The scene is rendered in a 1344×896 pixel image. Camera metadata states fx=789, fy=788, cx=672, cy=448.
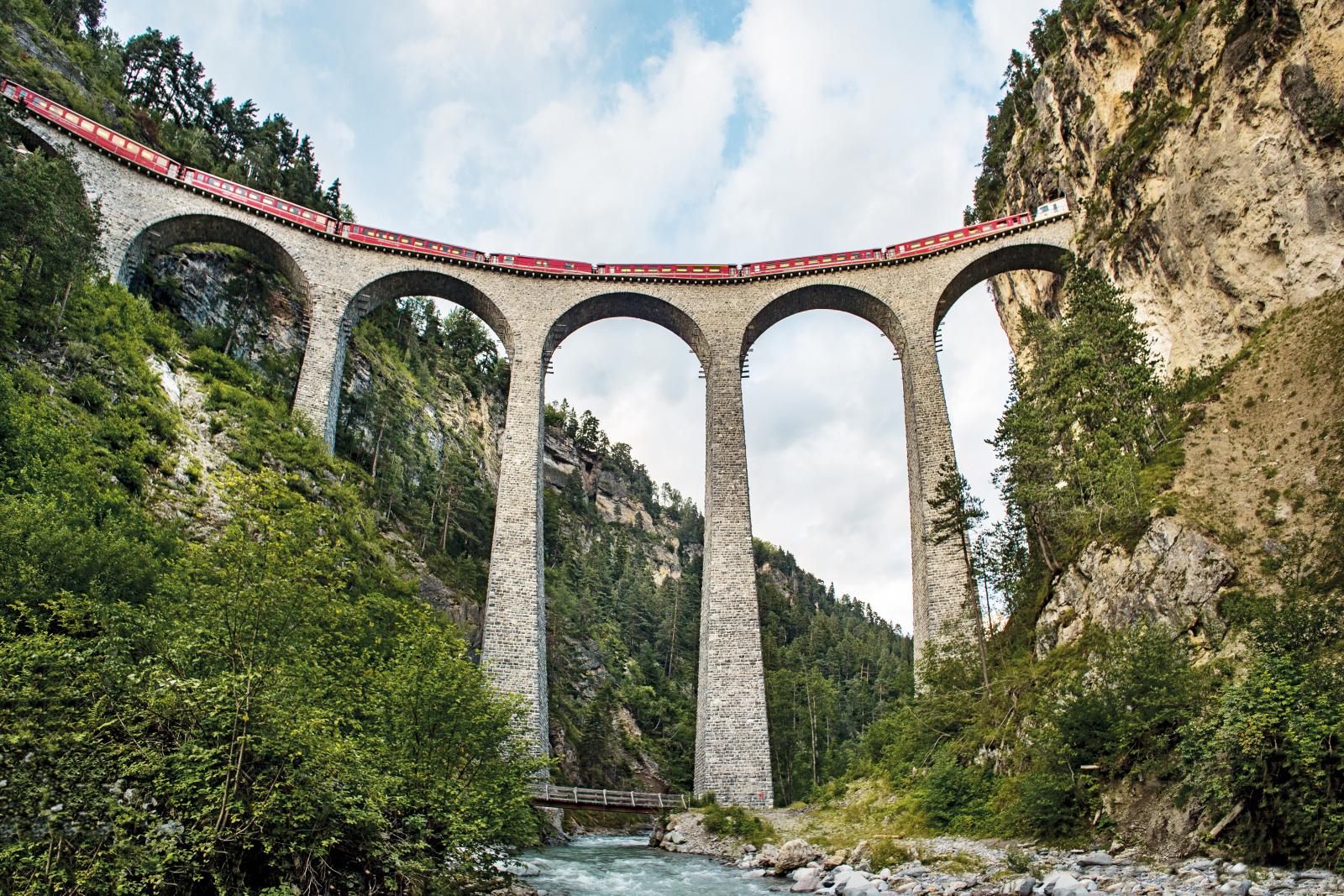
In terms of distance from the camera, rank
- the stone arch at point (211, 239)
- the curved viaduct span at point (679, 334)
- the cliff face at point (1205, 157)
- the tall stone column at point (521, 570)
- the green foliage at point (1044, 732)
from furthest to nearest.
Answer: the stone arch at point (211, 239) → the curved viaduct span at point (679, 334) → the tall stone column at point (521, 570) → the cliff face at point (1205, 157) → the green foliage at point (1044, 732)

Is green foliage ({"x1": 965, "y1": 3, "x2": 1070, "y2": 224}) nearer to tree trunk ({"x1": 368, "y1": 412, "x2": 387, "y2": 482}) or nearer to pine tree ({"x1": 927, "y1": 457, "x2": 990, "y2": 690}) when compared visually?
pine tree ({"x1": 927, "y1": 457, "x2": 990, "y2": 690})

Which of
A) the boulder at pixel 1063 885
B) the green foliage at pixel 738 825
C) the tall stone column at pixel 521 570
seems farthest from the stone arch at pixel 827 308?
the boulder at pixel 1063 885

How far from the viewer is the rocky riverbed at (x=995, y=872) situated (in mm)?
7582

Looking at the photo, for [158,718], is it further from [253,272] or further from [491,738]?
[253,272]

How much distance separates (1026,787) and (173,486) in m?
18.0

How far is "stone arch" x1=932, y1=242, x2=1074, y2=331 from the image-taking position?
2698 cm

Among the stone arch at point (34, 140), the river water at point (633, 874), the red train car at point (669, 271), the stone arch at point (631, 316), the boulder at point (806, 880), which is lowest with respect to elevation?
the river water at point (633, 874)

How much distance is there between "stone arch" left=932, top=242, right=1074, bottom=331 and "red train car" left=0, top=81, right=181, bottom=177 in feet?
86.6

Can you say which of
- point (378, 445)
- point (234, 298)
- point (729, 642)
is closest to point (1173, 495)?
point (729, 642)

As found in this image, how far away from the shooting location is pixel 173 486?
58.0 feet

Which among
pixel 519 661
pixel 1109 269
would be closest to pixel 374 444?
pixel 519 661

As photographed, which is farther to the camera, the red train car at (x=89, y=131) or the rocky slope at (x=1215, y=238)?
the red train car at (x=89, y=131)

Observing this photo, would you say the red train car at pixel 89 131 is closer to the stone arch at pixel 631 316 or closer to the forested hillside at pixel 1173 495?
the stone arch at pixel 631 316

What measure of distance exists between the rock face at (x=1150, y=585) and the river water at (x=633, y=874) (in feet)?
25.9
